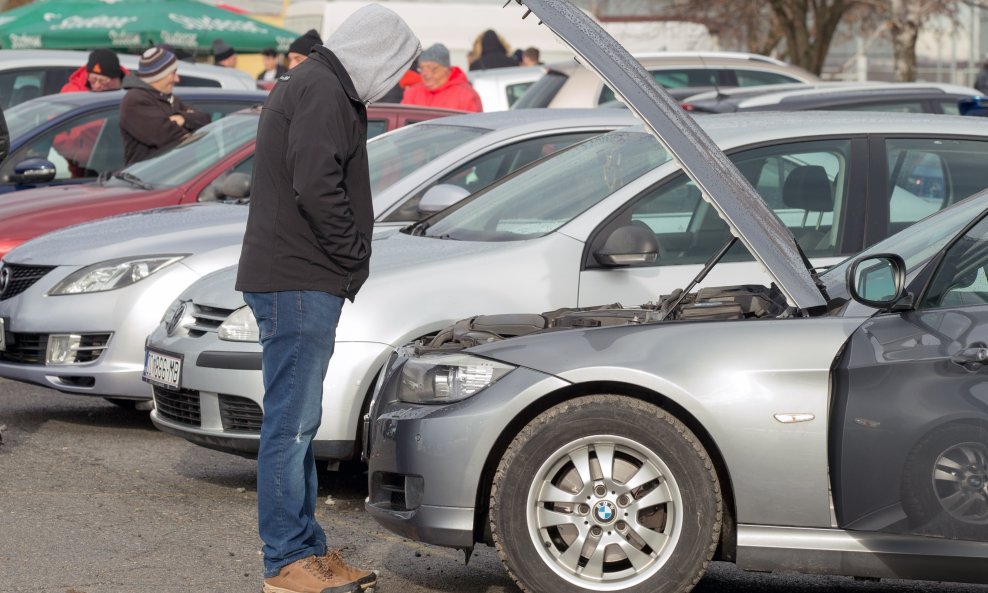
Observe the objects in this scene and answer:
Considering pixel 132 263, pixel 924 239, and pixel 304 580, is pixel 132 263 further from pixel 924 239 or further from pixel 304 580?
pixel 924 239

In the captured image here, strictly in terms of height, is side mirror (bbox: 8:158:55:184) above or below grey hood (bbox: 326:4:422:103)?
below

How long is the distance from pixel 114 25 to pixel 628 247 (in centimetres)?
1753

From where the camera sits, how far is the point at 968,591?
200 inches

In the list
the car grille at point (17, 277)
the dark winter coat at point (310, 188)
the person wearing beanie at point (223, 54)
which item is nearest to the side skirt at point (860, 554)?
the dark winter coat at point (310, 188)

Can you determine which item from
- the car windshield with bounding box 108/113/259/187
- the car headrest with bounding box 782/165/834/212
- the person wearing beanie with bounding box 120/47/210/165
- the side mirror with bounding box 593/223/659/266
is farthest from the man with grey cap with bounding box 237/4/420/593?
the person wearing beanie with bounding box 120/47/210/165

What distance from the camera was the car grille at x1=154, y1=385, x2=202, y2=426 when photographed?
630 centimetres

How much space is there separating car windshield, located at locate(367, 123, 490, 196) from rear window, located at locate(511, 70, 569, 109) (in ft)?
15.9

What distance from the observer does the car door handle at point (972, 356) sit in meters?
4.20

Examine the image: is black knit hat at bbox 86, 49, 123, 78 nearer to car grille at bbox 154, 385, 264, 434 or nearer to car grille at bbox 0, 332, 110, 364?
car grille at bbox 0, 332, 110, 364

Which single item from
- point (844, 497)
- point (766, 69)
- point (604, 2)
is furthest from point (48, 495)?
point (604, 2)

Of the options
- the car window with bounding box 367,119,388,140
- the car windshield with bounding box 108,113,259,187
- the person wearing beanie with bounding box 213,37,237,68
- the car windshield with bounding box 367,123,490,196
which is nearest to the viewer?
the car windshield with bounding box 367,123,490,196

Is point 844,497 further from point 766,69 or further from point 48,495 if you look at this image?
point 766,69

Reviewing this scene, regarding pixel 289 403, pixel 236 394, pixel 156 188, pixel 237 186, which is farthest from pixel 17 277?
pixel 289 403

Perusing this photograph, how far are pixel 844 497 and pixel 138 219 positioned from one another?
489 centimetres
